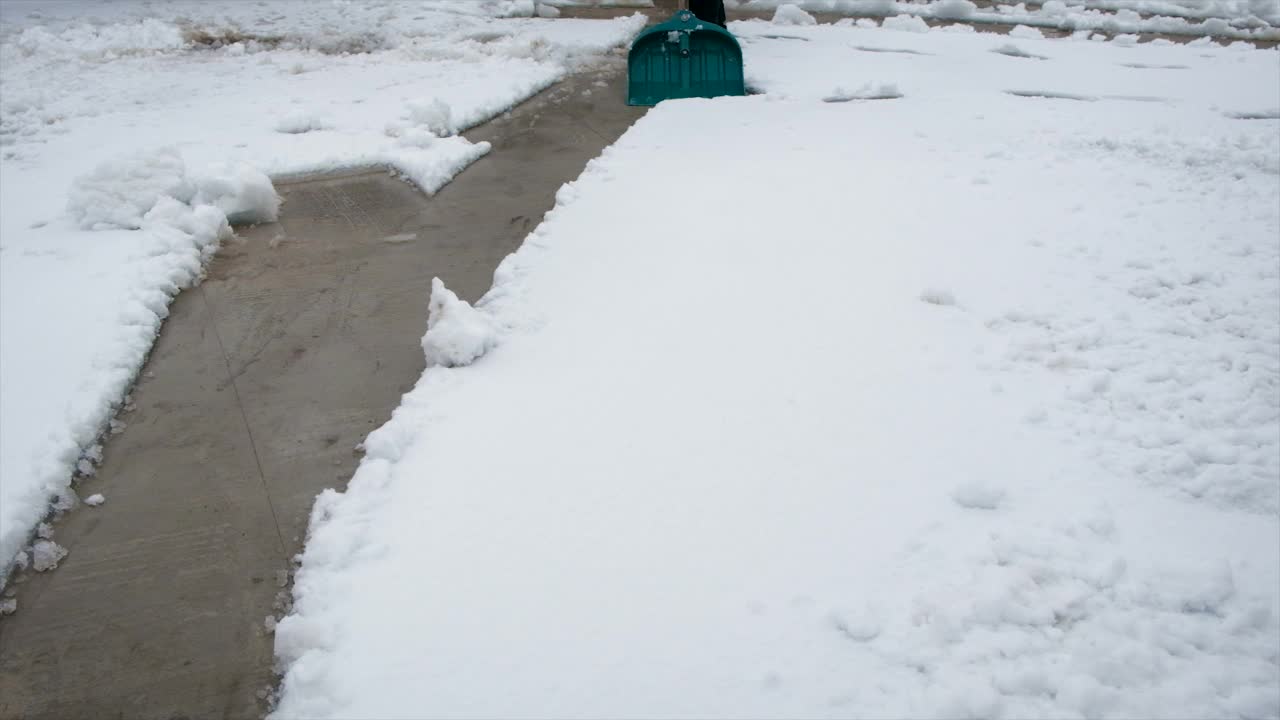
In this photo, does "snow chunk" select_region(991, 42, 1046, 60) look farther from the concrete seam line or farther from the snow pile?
the concrete seam line

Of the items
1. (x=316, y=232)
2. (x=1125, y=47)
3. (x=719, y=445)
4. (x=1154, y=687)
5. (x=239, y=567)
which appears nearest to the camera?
(x=1154, y=687)

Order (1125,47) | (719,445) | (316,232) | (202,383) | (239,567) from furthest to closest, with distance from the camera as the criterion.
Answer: (1125,47) → (316,232) → (202,383) → (719,445) → (239,567)

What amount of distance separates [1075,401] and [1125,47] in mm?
5680

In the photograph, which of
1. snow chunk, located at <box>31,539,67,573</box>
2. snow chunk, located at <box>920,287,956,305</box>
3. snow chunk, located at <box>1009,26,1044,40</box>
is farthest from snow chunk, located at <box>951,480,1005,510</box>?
snow chunk, located at <box>1009,26,1044,40</box>

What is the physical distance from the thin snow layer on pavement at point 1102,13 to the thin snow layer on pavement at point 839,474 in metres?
4.50

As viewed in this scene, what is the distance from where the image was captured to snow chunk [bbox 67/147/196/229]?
11.5ft

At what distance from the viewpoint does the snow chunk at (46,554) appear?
1.93m

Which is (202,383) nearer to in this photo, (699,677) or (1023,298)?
(699,677)

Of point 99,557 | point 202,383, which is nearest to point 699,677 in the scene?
point 99,557

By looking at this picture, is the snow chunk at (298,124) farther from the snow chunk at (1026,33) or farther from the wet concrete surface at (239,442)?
the snow chunk at (1026,33)

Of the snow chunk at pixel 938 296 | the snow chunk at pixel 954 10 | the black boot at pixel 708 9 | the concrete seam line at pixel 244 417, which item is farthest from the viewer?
the snow chunk at pixel 954 10

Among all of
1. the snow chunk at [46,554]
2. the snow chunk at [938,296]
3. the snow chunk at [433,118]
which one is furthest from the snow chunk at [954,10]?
the snow chunk at [46,554]

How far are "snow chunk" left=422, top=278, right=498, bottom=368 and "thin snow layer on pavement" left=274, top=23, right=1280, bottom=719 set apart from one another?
51mm

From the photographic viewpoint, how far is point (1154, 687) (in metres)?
1.52
